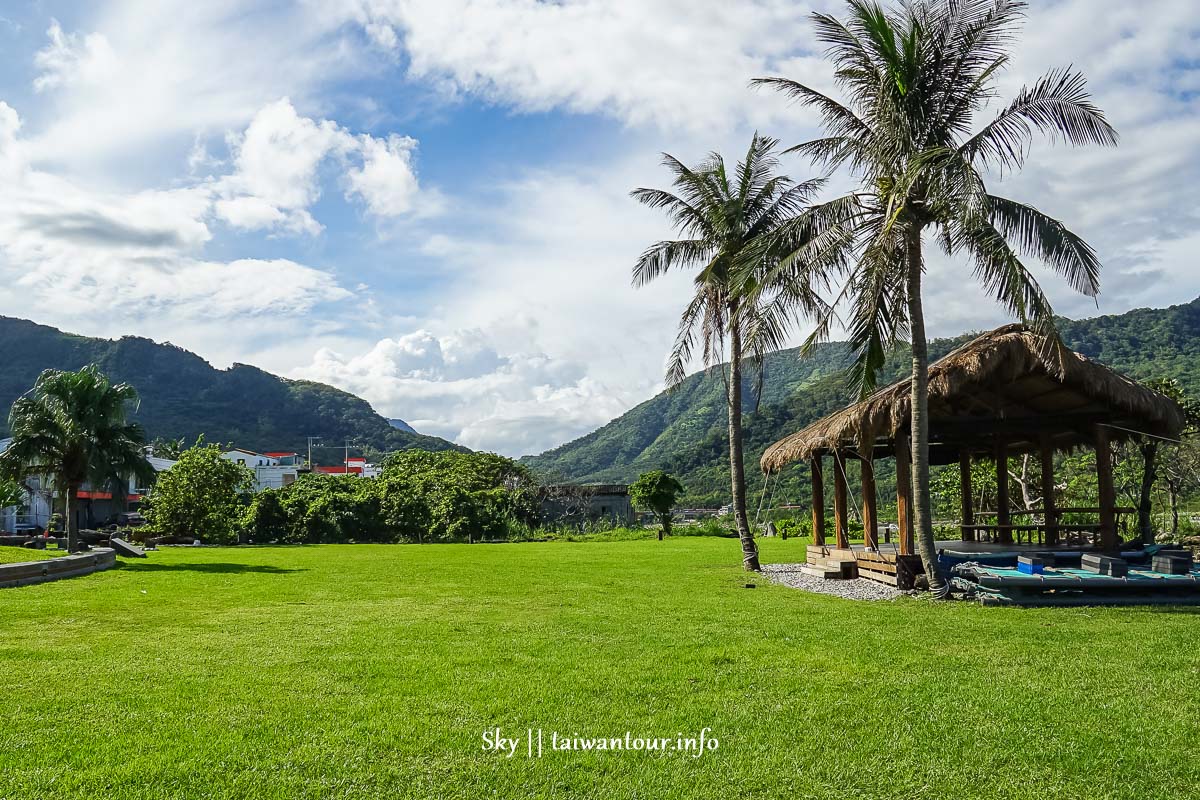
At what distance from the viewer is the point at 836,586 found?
13508mm

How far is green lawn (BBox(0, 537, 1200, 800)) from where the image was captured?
4172 mm

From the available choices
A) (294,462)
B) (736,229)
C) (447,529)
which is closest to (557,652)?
(736,229)

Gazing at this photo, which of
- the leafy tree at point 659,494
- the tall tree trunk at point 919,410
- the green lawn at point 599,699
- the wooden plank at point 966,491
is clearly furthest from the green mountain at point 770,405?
the green lawn at point 599,699

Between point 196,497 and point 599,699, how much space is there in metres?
28.0

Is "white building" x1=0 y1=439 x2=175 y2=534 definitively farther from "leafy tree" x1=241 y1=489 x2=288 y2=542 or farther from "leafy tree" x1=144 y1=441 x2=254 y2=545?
"leafy tree" x1=144 y1=441 x2=254 y2=545

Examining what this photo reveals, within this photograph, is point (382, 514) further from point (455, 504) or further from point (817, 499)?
point (817, 499)

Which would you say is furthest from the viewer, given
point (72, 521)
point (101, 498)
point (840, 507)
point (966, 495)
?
point (101, 498)

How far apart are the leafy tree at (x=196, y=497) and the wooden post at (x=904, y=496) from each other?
24447mm

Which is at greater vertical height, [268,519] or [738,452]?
[738,452]

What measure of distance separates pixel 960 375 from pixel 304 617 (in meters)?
9.37

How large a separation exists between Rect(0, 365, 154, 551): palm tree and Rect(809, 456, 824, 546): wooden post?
15.2 metres

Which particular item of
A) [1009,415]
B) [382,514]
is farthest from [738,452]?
[382,514]

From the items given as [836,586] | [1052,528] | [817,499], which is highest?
[817,499]

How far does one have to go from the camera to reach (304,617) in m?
9.55
